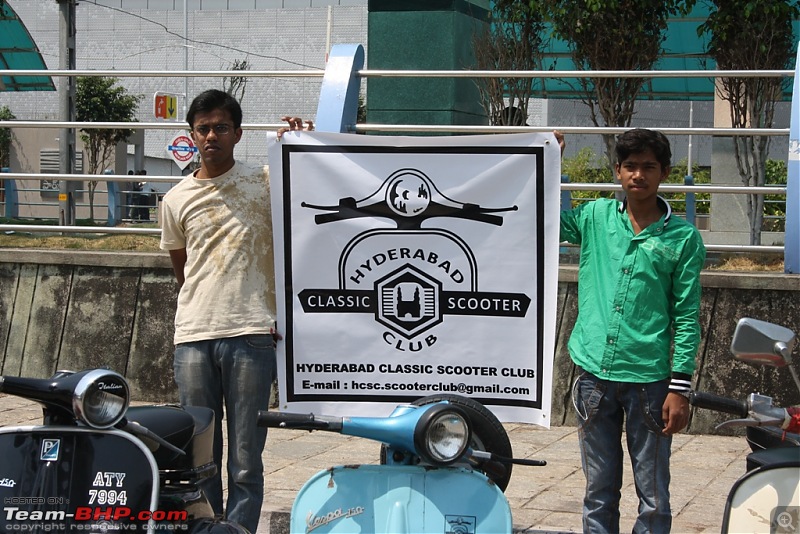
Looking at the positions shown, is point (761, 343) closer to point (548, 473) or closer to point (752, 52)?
point (548, 473)

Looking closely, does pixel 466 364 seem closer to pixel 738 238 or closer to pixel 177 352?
pixel 177 352

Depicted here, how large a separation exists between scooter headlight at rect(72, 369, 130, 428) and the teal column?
Answer: 5635 mm

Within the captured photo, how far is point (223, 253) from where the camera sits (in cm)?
445

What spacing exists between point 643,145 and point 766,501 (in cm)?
155

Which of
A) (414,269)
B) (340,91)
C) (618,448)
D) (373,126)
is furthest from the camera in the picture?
(373,126)

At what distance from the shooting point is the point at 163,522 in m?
3.40

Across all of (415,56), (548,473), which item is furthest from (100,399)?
(415,56)

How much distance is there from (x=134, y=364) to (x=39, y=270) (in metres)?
1.03

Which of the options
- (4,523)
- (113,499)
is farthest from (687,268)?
(4,523)

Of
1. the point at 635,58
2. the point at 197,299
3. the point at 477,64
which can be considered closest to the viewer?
the point at 197,299

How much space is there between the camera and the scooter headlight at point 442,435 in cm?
342

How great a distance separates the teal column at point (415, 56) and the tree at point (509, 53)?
2057 mm

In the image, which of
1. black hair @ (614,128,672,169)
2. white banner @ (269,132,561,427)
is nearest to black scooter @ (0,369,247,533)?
white banner @ (269,132,561,427)

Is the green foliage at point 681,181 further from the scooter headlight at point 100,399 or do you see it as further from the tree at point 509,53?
the scooter headlight at point 100,399
